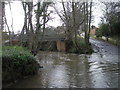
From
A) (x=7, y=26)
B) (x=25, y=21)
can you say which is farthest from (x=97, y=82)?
(x=7, y=26)

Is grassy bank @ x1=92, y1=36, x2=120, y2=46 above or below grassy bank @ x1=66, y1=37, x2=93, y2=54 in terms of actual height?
above

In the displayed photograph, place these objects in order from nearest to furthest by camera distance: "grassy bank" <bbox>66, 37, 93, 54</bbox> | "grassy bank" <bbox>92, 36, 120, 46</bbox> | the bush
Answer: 1. the bush
2. "grassy bank" <bbox>66, 37, 93, 54</bbox>
3. "grassy bank" <bbox>92, 36, 120, 46</bbox>

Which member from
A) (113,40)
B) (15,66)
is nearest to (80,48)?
(113,40)

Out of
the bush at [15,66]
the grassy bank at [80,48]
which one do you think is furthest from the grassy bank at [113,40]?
the bush at [15,66]

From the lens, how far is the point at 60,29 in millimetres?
13062

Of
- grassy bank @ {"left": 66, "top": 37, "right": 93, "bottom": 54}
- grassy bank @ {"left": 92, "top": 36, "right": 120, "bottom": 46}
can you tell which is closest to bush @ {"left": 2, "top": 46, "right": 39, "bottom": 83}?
grassy bank @ {"left": 66, "top": 37, "right": 93, "bottom": 54}

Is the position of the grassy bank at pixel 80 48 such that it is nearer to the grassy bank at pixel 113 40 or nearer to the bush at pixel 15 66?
the grassy bank at pixel 113 40

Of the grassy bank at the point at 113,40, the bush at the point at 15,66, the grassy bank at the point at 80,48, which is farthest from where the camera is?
the grassy bank at the point at 113,40

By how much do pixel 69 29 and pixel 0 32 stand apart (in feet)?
24.2

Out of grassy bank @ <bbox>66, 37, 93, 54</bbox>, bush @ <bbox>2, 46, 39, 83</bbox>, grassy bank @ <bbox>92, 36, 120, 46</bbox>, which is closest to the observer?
bush @ <bbox>2, 46, 39, 83</bbox>

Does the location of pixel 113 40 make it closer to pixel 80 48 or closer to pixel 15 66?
pixel 80 48

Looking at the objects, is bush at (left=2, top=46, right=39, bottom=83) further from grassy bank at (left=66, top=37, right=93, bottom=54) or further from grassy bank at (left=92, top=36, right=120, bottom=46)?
grassy bank at (left=92, top=36, right=120, bottom=46)

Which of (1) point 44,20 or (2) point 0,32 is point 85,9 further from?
(2) point 0,32

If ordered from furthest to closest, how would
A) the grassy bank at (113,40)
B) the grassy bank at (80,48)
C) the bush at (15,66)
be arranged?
the grassy bank at (113,40) < the grassy bank at (80,48) < the bush at (15,66)
